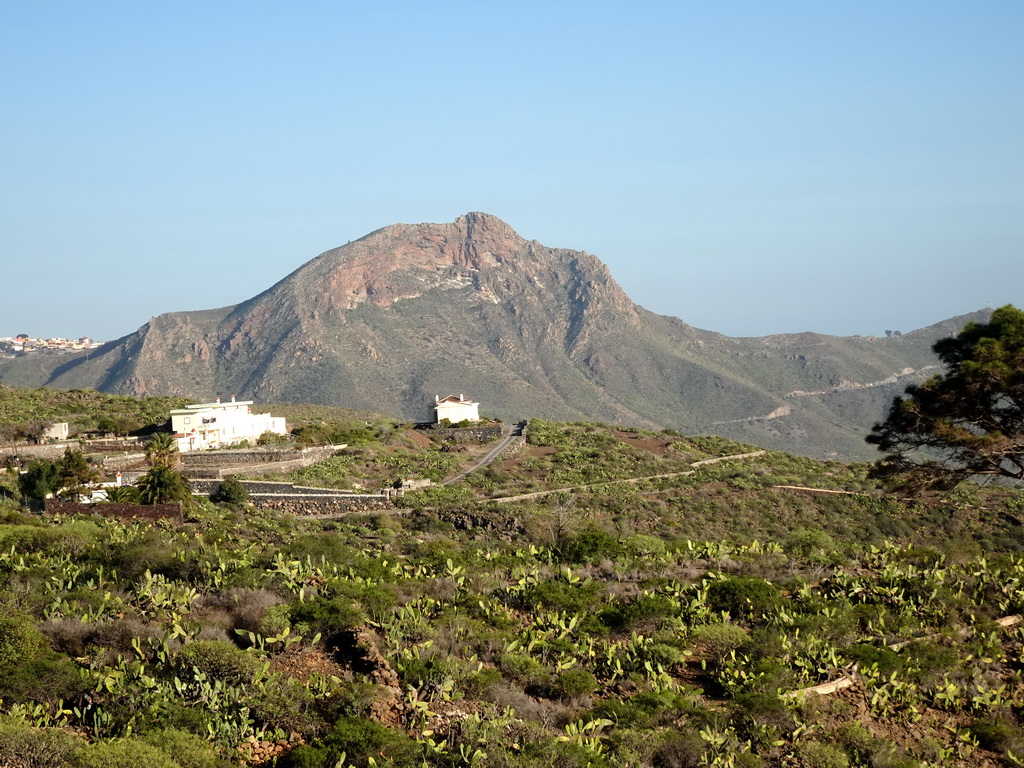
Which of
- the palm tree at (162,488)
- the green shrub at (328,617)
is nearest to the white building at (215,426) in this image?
the palm tree at (162,488)

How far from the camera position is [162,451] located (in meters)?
40.7

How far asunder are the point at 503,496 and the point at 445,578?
23631 millimetres

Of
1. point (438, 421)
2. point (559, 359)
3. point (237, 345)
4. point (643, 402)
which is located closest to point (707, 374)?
point (643, 402)

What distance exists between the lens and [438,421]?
63906mm

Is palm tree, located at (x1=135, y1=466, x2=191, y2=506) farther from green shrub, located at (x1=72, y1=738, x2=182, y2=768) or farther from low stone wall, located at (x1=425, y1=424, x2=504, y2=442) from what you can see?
low stone wall, located at (x1=425, y1=424, x2=504, y2=442)

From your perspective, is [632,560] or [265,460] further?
[265,460]

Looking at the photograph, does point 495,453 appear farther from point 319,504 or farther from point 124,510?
point 124,510

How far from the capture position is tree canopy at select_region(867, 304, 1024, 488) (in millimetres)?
21266

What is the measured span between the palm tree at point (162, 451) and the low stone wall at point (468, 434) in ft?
53.0

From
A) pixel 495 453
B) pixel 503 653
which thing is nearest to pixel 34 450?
pixel 495 453

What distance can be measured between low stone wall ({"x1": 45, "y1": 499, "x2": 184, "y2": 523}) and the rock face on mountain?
106268 millimetres

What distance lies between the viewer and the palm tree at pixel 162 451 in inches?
1512

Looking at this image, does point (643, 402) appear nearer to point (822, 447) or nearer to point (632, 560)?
point (822, 447)

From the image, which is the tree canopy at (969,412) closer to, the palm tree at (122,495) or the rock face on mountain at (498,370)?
the palm tree at (122,495)
